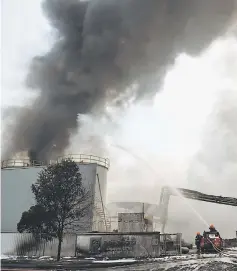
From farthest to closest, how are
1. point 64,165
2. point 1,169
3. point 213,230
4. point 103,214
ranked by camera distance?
point 1,169 → point 103,214 → point 64,165 → point 213,230

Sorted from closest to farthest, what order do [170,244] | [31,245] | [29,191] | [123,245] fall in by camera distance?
[123,245] < [170,244] < [31,245] < [29,191]

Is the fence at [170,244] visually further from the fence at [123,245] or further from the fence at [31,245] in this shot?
the fence at [31,245]

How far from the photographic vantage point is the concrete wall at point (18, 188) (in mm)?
29656

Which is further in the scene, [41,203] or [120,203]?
[120,203]

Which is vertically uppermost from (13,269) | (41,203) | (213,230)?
(41,203)

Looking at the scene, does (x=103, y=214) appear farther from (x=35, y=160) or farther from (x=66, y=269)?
(x=66, y=269)

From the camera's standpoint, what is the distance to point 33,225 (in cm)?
2481

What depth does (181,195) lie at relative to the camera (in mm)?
31562

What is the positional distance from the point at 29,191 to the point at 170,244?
13337 millimetres

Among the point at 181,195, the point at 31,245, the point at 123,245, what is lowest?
the point at 31,245

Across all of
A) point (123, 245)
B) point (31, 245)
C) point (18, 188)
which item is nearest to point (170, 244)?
point (123, 245)

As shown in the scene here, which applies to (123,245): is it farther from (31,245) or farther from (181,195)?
(181,195)

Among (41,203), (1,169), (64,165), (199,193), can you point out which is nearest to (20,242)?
(41,203)

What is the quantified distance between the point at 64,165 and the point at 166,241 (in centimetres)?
867
